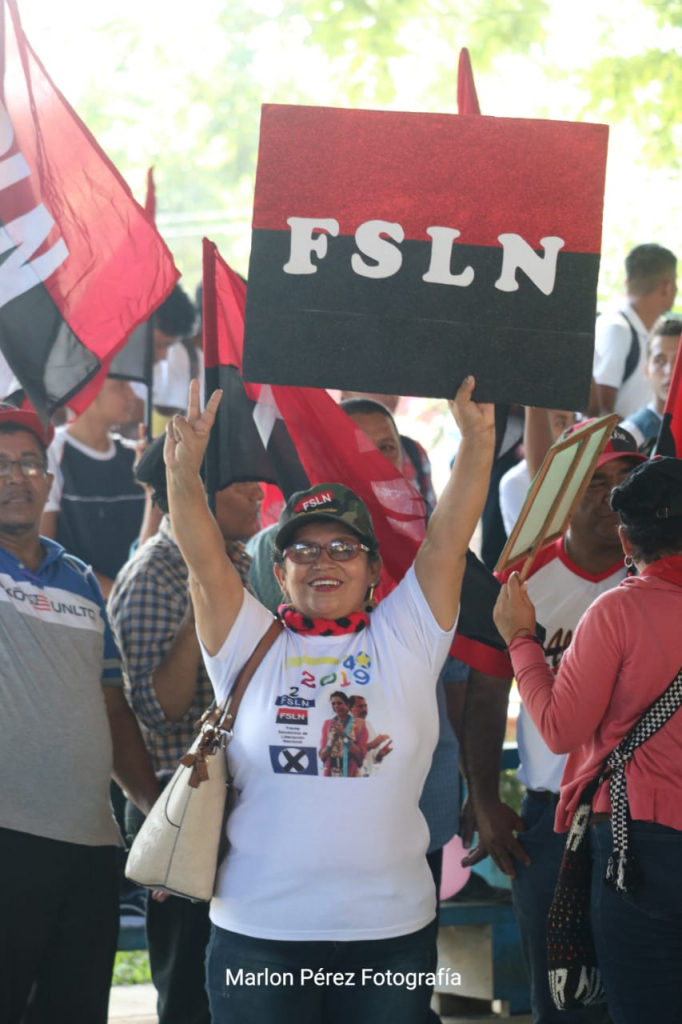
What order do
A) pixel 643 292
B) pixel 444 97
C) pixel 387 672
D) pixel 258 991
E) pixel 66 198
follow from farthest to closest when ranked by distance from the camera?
pixel 444 97, pixel 643 292, pixel 66 198, pixel 387 672, pixel 258 991

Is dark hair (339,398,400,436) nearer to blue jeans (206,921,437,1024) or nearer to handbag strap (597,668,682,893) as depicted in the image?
handbag strap (597,668,682,893)

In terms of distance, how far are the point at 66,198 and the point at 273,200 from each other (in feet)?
3.41

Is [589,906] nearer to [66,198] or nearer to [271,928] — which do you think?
[271,928]

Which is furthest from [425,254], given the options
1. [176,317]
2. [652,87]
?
[652,87]

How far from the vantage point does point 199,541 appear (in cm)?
323

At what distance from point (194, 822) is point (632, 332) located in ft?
12.5

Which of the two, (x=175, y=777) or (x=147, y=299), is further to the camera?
(x=147, y=299)

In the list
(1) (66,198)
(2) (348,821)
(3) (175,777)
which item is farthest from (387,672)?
(1) (66,198)

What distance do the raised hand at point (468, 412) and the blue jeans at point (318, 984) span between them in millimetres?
1250

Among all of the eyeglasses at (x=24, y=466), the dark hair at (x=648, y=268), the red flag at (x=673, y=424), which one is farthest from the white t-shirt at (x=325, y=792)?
the dark hair at (x=648, y=268)

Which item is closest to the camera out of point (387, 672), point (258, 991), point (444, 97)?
point (258, 991)

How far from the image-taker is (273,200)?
3.26 m

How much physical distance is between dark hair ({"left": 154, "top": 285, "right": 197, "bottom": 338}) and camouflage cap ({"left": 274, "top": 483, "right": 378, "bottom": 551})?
11.1 feet

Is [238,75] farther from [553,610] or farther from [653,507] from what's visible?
[653,507]
